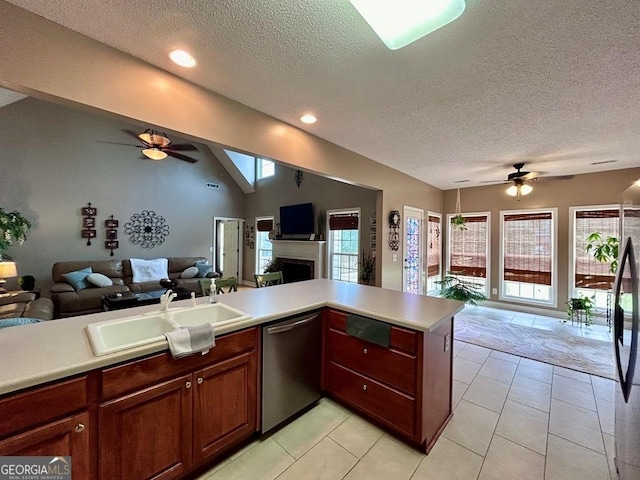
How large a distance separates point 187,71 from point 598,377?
15.8 ft

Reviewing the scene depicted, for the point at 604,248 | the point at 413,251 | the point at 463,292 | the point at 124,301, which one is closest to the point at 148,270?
the point at 124,301

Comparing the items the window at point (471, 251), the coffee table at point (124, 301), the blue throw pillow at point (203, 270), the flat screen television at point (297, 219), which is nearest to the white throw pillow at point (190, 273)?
the blue throw pillow at point (203, 270)

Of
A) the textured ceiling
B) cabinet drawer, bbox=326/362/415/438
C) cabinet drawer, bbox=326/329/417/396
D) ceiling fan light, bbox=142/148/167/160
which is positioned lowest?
cabinet drawer, bbox=326/362/415/438

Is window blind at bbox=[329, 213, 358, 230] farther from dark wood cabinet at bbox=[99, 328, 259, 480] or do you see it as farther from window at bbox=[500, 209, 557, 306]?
dark wood cabinet at bbox=[99, 328, 259, 480]

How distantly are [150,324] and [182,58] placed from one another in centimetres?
180

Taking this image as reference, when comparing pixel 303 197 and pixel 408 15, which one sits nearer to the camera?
pixel 408 15

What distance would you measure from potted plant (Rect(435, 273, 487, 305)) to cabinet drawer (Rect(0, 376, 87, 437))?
552 cm

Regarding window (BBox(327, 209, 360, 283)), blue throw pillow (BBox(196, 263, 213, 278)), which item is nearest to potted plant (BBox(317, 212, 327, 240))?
window (BBox(327, 209, 360, 283))

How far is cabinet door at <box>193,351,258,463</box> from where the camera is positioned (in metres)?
1.53

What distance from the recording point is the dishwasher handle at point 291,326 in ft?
6.14

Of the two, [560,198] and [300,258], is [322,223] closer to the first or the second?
[300,258]

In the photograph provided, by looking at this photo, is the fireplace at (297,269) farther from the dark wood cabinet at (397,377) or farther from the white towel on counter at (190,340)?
the white towel on counter at (190,340)

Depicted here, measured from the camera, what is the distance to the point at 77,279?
5.08 m

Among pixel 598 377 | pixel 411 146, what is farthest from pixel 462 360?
pixel 411 146
